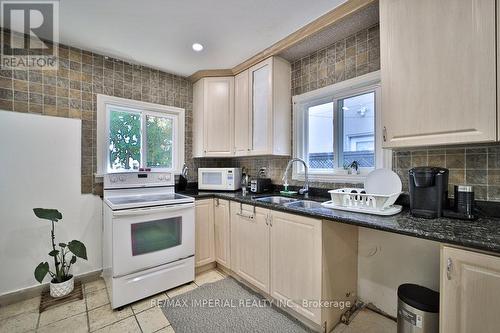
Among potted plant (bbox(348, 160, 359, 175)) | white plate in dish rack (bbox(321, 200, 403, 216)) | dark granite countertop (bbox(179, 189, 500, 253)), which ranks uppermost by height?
potted plant (bbox(348, 160, 359, 175))

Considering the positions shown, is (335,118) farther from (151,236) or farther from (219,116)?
(151,236)

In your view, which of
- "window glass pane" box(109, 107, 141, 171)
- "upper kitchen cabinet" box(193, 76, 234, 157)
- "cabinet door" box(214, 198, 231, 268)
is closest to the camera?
"cabinet door" box(214, 198, 231, 268)

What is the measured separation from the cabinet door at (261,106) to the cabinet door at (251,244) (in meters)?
0.75

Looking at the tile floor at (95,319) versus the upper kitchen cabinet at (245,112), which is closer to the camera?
the tile floor at (95,319)

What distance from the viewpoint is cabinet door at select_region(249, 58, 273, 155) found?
2.39 meters

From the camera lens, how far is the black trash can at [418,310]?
1.23m

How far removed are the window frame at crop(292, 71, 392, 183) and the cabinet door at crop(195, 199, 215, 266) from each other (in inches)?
41.8

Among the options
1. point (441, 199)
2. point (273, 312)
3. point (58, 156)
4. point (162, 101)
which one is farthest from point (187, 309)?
point (162, 101)

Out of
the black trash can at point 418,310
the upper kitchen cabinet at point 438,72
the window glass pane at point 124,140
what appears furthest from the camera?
the window glass pane at point 124,140

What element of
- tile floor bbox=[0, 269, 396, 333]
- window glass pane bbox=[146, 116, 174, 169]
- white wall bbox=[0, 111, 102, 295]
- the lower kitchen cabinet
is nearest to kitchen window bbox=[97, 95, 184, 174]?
window glass pane bbox=[146, 116, 174, 169]

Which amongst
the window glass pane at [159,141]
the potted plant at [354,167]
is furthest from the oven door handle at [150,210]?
the potted plant at [354,167]

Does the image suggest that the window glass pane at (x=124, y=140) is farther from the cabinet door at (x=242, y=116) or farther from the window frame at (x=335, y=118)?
the window frame at (x=335, y=118)

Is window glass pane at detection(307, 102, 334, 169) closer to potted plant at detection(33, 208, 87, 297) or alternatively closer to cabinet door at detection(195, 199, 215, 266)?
cabinet door at detection(195, 199, 215, 266)

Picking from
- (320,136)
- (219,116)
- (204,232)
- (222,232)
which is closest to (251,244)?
(222,232)
